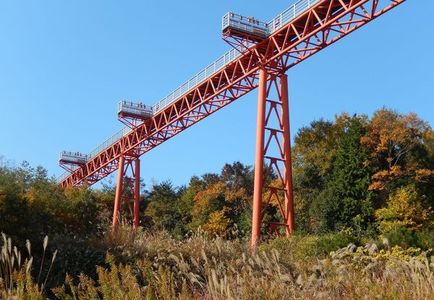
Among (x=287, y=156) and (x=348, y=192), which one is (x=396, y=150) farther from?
(x=287, y=156)

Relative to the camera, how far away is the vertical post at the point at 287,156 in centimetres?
2386

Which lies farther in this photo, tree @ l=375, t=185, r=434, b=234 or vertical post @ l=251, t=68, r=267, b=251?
tree @ l=375, t=185, r=434, b=234

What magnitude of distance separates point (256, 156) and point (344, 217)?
50.0ft

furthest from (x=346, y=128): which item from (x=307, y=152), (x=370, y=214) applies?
(x=370, y=214)

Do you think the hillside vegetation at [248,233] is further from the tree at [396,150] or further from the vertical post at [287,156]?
the vertical post at [287,156]

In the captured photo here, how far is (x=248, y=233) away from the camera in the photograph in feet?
95.7

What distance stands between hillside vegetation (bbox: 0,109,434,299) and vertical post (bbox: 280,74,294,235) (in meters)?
1.00

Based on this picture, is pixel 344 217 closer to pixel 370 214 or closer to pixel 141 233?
pixel 370 214

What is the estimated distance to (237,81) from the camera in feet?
87.5

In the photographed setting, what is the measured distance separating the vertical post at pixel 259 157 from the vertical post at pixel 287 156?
1.15 meters

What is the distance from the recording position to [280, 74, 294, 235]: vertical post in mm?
23859

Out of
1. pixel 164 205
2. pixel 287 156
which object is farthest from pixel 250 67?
pixel 164 205

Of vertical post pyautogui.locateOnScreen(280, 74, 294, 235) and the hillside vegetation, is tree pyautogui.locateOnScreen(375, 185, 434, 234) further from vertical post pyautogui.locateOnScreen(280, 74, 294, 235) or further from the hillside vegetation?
vertical post pyautogui.locateOnScreen(280, 74, 294, 235)

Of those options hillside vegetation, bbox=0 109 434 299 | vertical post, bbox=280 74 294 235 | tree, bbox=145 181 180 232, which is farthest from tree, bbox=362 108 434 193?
tree, bbox=145 181 180 232
